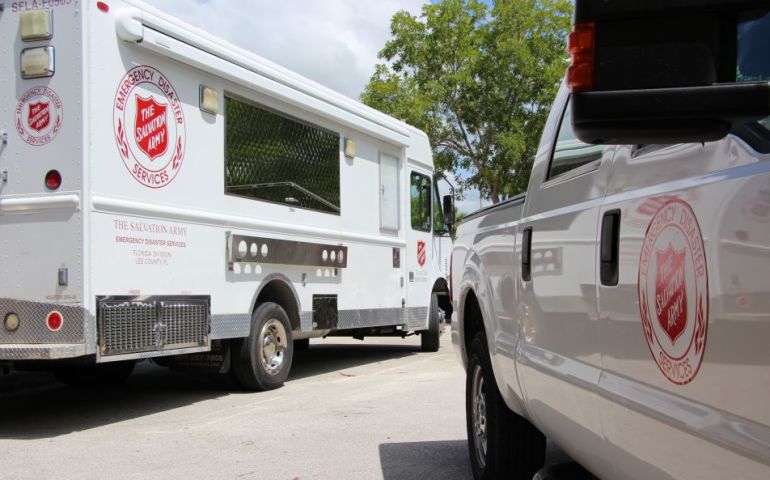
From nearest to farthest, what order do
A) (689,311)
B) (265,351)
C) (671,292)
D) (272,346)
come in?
(689,311), (671,292), (265,351), (272,346)

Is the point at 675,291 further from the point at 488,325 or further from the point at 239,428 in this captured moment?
the point at 239,428

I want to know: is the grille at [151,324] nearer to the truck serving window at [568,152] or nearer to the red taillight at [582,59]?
the truck serving window at [568,152]

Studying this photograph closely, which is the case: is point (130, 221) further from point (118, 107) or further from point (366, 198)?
point (366, 198)

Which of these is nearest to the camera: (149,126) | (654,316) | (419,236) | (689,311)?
(689,311)

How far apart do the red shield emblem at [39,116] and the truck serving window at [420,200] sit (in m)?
6.53

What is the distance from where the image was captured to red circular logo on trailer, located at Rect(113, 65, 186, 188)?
22.6 ft

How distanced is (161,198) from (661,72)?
616 centimetres

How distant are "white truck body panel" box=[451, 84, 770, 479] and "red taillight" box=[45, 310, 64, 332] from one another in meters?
4.03

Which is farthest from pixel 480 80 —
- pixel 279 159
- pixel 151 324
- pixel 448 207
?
pixel 151 324

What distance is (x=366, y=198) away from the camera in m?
11.0

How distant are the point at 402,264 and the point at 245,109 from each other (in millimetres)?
4233

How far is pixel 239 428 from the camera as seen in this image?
6.80 meters

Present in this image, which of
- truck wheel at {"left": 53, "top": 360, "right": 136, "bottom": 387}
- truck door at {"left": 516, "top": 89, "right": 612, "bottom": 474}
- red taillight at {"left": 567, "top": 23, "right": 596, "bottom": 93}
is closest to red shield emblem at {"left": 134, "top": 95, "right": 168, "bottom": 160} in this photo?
truck wheel at {"left": 53, "top": 360, "right": 136, "bottom": 387}

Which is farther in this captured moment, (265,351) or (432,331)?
(432,331)
